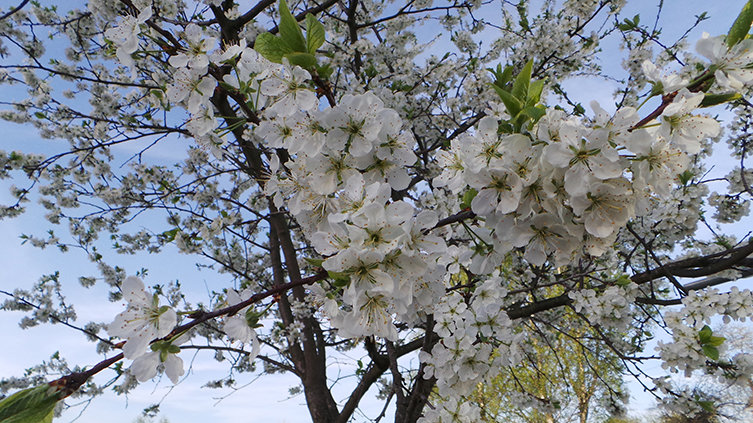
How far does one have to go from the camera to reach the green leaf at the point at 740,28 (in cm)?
94

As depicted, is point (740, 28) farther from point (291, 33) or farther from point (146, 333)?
point (146, 333)

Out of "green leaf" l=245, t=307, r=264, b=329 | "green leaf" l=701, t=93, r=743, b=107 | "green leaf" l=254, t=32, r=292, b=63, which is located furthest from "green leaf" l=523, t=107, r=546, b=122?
"green leaf" l=245, t=307, r=264, b=329

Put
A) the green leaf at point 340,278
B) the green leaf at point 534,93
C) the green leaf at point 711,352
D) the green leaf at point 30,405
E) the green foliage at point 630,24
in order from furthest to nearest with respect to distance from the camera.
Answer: the green foliage at point 630,24 → the green leaf at point 711,352 → the green leaf at point 534,93 → the green leaf at point 340,278 → the green leaf at point 30,405

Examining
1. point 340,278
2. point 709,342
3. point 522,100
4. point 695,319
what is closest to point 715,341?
point 709,342

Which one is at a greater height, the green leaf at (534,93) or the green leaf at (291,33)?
the green leaf at (291,33)

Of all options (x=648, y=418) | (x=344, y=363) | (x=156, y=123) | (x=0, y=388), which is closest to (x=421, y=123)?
(x=344, y=363)

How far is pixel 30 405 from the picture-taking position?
711 mm

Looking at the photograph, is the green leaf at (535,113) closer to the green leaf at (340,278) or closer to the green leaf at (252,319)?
the green leaf at (340,278)

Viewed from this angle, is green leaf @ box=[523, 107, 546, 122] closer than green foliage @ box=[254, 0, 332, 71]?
Yes

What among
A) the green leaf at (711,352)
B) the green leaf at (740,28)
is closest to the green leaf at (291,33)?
the green leaf at (740,28)

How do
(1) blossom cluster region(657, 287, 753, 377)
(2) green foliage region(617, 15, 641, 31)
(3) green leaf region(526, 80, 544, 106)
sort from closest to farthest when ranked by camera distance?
(3) green leaf region(526, 80, 544, 106) < (1) blossom cluster region(657, 287, 753, 377) < (2) green foliage region(617, 15, 641, 31)

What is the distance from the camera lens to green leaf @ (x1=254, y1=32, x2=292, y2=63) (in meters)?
1.05

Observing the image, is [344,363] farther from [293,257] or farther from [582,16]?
[582,16]

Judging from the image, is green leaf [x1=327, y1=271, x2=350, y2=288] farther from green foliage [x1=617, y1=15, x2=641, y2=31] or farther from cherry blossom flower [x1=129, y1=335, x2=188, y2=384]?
green foliage [x1=617, y1=15, x2=641, y2=31]
